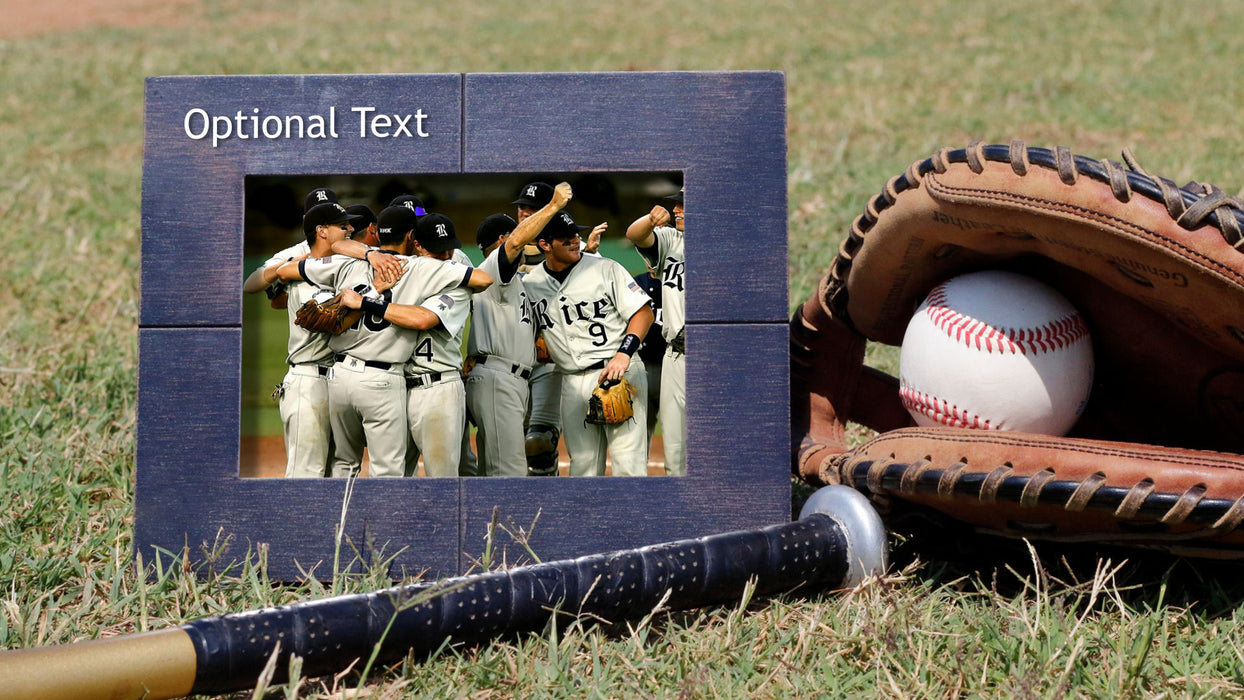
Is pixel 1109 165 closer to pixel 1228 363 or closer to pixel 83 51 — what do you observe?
pixel 1228 363

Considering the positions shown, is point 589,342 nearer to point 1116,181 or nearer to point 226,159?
point 226,159

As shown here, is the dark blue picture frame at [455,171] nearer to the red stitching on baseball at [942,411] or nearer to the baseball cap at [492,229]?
the baseball cap at [492,229]

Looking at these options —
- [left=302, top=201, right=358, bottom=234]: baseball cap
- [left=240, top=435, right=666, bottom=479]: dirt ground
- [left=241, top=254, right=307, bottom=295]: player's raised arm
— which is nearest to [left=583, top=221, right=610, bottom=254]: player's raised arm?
[left=302, top=201, right=358, bottom=234]: baseball cap

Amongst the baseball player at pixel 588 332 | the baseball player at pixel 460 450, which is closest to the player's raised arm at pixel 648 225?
the baseball player at pixel 588 332

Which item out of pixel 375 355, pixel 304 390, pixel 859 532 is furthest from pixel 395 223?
pixel 859 532

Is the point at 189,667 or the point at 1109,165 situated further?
the point at 1109,165

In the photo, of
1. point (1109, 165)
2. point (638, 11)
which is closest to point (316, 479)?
point (1109, 165)
